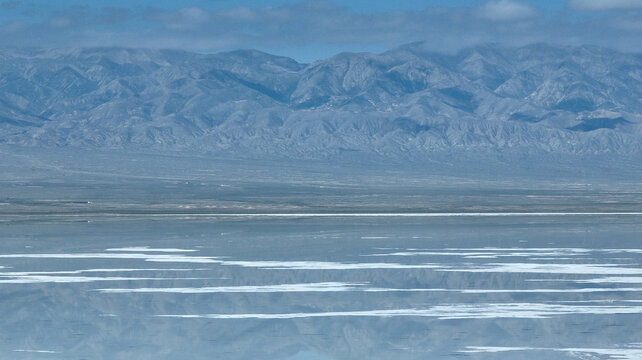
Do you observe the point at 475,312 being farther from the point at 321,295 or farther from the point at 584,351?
the point at 584,351

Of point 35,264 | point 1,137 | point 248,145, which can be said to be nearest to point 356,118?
point 248,145

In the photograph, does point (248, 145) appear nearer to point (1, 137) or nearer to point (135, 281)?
point (1, 137)

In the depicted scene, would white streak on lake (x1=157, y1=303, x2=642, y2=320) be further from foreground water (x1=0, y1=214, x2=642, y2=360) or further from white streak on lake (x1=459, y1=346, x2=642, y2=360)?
white streak on lake (x1=459, y1=346, x2=642, y2=360)

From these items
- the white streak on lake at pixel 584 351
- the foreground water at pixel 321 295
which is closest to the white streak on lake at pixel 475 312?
the foreground water at pixel 321 295

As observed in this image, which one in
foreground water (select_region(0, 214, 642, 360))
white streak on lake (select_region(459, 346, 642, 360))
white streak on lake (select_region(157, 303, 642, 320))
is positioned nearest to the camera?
white streak on lake (select_region(459, 346, 642, 360))

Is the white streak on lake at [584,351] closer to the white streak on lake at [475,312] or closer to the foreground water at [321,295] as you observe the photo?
the foreground water at [321,295]

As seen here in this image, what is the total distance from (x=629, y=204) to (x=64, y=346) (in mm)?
49723

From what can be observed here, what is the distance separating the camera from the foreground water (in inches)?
655

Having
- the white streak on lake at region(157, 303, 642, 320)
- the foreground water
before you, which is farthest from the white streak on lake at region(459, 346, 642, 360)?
the white streak on lake at region(157, 303, 642, 320)

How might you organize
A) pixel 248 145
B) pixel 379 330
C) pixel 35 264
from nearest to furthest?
pixel 379 330 → pixel 35 264 → pixel 248 145

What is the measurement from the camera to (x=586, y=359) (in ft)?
50.8

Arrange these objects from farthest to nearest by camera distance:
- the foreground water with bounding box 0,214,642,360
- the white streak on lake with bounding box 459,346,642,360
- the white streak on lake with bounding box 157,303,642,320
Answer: the white streak on lake with bounding box 157,303,642,320, the foreground water with bounding box 0,214,642,360, the white streak on lake with bounding box 459,346,642,360

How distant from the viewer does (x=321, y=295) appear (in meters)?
21.9

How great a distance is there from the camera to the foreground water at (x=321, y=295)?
16.6 m
